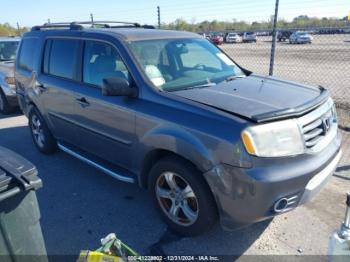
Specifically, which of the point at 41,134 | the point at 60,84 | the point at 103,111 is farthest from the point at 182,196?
the point at 41,134

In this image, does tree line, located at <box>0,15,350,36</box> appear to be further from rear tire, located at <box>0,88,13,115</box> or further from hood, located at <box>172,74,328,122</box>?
rear tire, located at <box>0,88,13,115</box>

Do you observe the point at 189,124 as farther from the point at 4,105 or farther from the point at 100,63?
the point at 4,105

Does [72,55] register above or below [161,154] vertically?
above

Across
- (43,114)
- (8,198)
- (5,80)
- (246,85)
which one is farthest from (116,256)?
(5,80)

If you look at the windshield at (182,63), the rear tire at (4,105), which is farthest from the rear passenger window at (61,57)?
the rear tire at (4,105)

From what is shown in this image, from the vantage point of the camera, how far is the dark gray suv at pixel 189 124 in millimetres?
2588

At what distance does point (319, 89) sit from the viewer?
11.9 feet

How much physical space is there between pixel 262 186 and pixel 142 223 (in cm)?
144

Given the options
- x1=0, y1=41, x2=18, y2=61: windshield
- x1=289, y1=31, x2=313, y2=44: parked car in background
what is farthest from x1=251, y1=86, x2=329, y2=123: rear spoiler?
x1=289, y1=31, x2=313, y2=44: parked car in background

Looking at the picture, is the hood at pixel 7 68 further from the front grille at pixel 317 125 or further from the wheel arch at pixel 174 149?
the front grille at pixel 317 125

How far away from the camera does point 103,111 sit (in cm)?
372

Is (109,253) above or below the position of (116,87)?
below

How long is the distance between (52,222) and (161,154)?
4.48ft

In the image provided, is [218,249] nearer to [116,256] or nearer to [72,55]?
[116,256]
